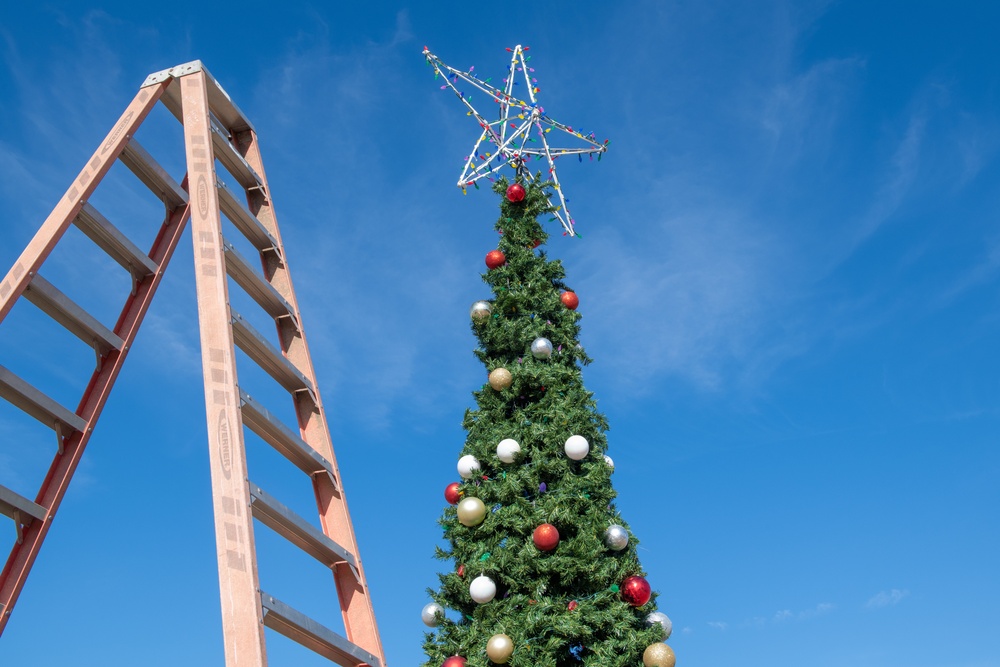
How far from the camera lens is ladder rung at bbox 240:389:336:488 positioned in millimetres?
6086

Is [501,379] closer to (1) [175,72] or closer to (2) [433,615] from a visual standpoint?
(2) [433,615]

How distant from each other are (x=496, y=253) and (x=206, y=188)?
2596mm

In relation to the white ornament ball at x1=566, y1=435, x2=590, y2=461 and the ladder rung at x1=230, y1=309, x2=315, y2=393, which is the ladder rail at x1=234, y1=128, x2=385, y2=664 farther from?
the white ornament ball at x1=566, y1=435, x2=590, y2=461

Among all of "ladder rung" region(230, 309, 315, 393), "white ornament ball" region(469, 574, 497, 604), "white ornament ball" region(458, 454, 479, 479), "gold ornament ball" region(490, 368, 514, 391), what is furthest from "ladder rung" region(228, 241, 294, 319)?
"white ornament ball" region(469, 574, 497, 604)

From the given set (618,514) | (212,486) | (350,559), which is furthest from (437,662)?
(212,486)

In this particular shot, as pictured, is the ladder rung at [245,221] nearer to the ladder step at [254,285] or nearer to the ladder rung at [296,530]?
the ladder step at [254,285]

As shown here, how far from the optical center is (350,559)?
6730 mm

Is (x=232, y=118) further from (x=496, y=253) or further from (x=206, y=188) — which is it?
(x=496, y=253)

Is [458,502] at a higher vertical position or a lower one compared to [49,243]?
lower

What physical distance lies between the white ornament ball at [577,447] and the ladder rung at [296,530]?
71.0 inches

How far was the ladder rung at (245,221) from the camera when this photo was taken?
296 inches

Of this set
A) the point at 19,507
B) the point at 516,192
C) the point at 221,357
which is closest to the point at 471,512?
the point at 221,357

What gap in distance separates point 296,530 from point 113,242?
10.1 feet

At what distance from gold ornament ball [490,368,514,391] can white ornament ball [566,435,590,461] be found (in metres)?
0.82
